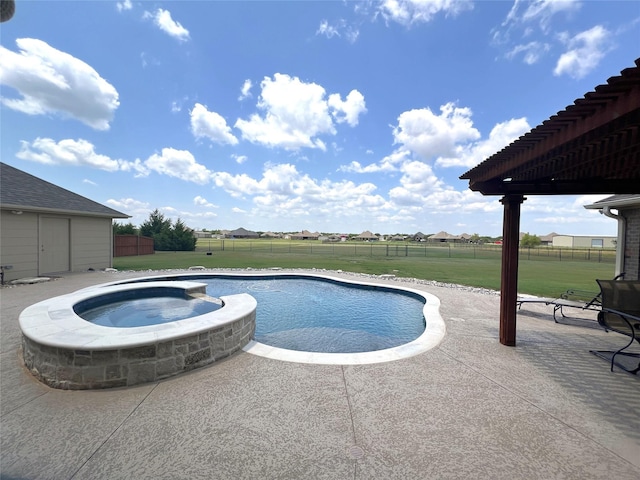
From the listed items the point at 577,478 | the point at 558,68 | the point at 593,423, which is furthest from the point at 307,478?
the point at 558,68

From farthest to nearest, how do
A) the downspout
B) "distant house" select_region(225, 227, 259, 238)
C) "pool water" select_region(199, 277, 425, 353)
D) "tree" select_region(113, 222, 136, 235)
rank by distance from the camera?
"distant house" select_region(225, 227, 259, 238), "tree" select_region(113, 222, 136, 235), the downspout, "pool water" select_region(199, 277, 425, 353)

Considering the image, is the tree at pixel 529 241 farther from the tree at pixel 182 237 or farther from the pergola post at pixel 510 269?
the pergola post at pixel 510 269

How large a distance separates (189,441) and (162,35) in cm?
1273

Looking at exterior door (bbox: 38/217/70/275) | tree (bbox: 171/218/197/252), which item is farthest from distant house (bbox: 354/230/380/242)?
exterior door (bbox: 38/217/70/275)

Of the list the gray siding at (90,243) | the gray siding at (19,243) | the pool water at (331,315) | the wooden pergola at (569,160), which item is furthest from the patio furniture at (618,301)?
the gray siding at (90,243)

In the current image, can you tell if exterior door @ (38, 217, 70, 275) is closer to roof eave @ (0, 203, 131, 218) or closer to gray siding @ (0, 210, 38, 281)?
gray siding @ (0, 210, 38, 281)

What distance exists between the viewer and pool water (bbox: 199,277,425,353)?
490 cm

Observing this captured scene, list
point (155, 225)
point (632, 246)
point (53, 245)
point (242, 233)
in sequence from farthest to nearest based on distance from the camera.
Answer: point (242, 233) → point (155, 225) → point (53, 245) → point (632, 246)

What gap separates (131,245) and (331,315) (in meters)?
20.8

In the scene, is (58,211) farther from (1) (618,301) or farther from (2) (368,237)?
(2) (368,237)

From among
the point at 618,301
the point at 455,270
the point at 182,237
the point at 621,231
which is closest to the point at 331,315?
the point at 618,301

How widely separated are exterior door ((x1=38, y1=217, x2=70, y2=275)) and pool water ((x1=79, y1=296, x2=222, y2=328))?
6.59 metres

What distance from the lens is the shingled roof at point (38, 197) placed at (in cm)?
897

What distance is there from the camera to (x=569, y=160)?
3291 millimetres
